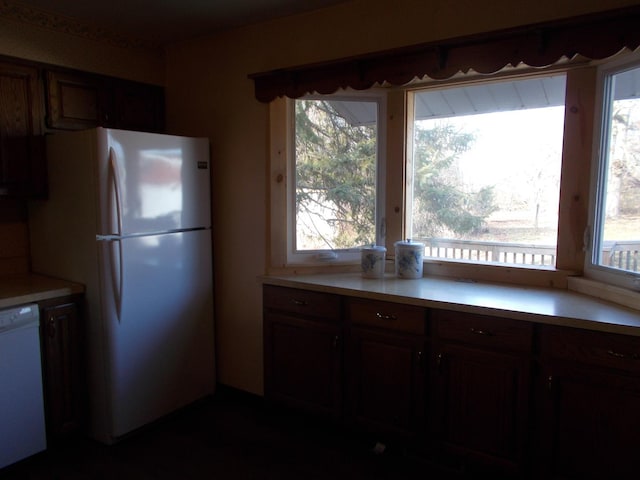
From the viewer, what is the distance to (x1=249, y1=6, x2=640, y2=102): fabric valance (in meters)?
1.81

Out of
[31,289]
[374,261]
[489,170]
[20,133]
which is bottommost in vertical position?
[31,289]

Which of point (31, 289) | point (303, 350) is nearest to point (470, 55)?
point (303, 350)

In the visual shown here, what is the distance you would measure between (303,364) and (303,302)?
0.36 m

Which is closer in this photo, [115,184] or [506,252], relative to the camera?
[115,184]

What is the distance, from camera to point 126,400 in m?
2.43

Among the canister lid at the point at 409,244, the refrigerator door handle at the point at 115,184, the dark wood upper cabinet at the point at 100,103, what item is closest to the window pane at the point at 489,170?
the canister lid at the point at 409,244

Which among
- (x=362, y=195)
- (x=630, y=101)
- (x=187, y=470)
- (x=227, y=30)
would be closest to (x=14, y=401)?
(x=187, y=470)

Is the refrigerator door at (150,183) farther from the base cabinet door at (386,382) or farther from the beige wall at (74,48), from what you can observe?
the base cabinet door at (386,382)

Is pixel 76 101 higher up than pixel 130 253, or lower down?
higher up

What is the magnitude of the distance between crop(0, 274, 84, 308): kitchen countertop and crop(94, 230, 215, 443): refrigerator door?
8.9 inches

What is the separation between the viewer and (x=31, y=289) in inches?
90.1

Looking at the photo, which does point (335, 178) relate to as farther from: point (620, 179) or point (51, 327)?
point (51, 327)

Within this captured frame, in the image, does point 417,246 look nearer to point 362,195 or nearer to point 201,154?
point 362,195

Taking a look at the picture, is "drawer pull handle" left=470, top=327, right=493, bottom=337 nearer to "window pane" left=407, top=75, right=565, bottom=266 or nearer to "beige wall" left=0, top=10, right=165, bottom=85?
"window pane" left=407, top=75, right=565, bottom=266
